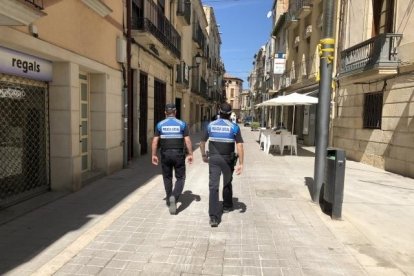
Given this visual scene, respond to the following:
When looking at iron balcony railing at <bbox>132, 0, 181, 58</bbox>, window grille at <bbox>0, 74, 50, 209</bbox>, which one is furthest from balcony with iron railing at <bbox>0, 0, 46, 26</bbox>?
iron balcony railing at <bbox>132, 0, 181, 58</bbox>

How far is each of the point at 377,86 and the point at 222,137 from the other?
8.36m

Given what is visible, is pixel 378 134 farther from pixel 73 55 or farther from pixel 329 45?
pixel 73 55

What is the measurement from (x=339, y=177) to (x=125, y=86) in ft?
21.4

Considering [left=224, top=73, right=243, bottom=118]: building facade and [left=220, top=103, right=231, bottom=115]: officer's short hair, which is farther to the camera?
[left=224, top=73, right=243, bottom=118]: building facade

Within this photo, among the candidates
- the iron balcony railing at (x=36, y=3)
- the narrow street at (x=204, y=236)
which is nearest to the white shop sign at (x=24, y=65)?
the iron balcony railing at (x=36, y=3)

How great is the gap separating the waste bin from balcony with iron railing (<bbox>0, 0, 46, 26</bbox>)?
463 centimetres

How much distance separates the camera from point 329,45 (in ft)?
20.5

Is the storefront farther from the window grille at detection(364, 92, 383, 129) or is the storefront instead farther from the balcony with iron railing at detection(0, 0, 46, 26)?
the window grille at detection(364, 92, 383, 129)

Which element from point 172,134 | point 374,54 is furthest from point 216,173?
point 374,54

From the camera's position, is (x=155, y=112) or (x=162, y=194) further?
(x=155, y=112)

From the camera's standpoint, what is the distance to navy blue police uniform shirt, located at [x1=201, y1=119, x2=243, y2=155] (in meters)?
5.21

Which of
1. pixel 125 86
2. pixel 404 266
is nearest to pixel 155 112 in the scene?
pixel 125 86

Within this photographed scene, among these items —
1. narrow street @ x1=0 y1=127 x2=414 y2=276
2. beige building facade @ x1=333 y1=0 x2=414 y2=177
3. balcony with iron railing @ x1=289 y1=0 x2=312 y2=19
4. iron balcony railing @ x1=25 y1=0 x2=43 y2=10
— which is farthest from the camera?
balcony with iron railing @ x1=289 y1=0 x2=312 y2=19

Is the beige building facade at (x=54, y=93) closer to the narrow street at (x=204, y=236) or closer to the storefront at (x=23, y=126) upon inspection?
the storefront at (x=23, y=126)
